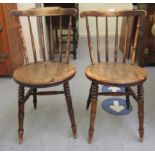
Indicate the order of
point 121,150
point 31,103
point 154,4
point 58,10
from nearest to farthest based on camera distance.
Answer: point 121,150, point 58,10, point 31,103, point 154,4

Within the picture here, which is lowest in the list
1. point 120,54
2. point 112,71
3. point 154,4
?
point 120,54

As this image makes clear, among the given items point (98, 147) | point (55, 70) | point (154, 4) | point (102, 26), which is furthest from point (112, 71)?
point (102, 26)

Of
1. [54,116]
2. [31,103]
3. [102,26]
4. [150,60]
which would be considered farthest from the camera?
[102,26]

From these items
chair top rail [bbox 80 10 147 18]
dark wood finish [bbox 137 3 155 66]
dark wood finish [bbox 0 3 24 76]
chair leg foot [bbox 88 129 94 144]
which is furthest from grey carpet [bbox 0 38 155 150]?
chair top rail [bbox 80 10 147 18]

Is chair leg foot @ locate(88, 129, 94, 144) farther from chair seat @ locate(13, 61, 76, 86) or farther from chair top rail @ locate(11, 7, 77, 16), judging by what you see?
chair top rail @ locate(11, 7, 77, 16)

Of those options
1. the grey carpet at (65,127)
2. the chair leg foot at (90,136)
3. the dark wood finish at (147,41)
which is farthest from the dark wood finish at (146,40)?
the chair leg foot at (90,136)

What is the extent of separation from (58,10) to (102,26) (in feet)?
10.7

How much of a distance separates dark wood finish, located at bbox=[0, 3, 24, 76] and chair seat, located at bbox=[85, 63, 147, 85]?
1.19 metres

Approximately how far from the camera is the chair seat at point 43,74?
4.13 feet

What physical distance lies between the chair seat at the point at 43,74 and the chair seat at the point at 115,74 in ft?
0.51

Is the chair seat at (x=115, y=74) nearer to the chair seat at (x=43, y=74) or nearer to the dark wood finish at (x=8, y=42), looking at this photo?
the chair seat at (x=43, y=74)

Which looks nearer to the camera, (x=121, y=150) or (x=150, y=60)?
(x=121, y=150)

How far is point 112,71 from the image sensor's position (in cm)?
139

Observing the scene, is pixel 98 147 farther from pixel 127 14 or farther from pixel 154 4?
pixel 154 4
